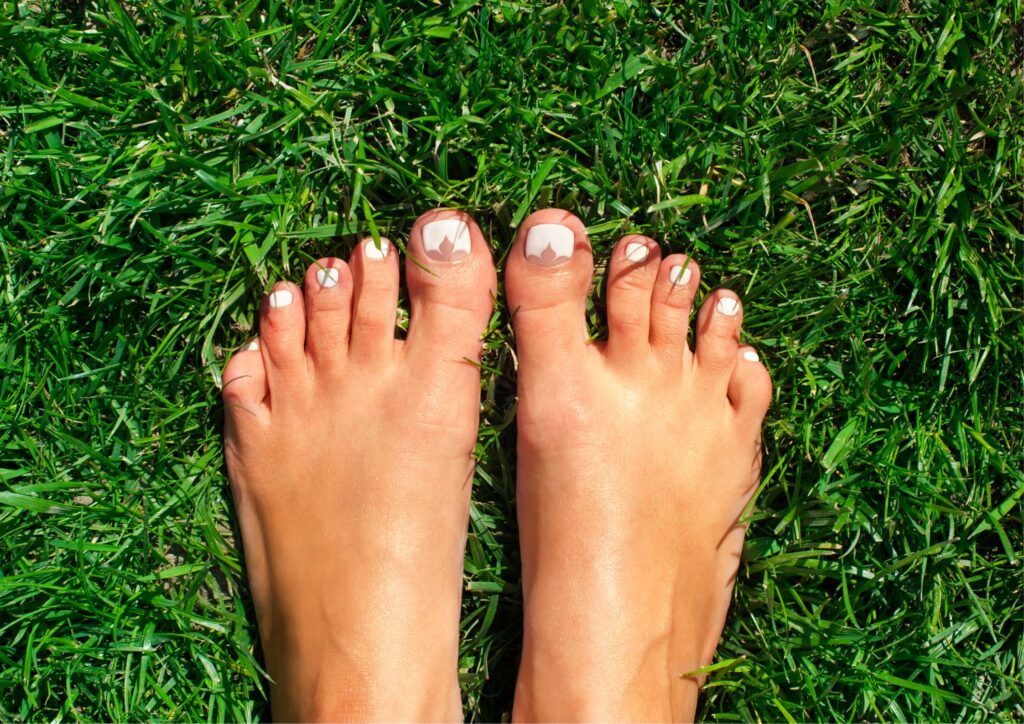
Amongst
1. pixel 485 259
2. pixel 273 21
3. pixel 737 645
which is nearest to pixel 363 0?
pixel 273 21

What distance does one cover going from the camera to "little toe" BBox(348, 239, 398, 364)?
1.67 metres

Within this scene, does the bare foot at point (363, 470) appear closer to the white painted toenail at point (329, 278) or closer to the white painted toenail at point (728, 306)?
the white painted toenail at point (329, 278)

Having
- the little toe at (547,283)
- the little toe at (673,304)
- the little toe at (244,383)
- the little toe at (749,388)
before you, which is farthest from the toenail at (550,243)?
the little toe at (244,383)

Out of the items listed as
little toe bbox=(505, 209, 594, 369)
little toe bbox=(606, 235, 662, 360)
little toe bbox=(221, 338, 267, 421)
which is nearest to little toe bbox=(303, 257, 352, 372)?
little toe bbox=(221, 338, 267, 421)

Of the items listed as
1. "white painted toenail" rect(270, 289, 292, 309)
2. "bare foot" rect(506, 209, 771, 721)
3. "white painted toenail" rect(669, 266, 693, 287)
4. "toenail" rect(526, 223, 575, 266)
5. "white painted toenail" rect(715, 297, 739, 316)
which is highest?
"toenail" rect(526, 223, 575, 266)

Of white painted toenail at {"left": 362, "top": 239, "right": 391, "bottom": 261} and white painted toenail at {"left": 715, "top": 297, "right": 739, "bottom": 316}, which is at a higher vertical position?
white painted toenail at {"left": 362, "top": 239, "right": 391, "bottom": 261}

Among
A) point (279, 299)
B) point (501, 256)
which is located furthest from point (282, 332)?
point (501, 256)

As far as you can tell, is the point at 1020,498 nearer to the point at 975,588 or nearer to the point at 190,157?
the point at 975,588

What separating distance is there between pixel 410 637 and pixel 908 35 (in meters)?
1.63

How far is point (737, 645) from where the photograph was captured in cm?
171

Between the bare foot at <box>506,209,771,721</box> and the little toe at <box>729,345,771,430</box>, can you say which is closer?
the bare foot at <box>506,209,771,721</box>

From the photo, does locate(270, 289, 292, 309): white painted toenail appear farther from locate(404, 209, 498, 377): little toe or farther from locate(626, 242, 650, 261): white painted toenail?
locate(626, 242, 650, 261): white painted toenail

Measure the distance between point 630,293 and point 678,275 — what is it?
0.35 ft

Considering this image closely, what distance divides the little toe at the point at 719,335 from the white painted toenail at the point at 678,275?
0.07 meters
